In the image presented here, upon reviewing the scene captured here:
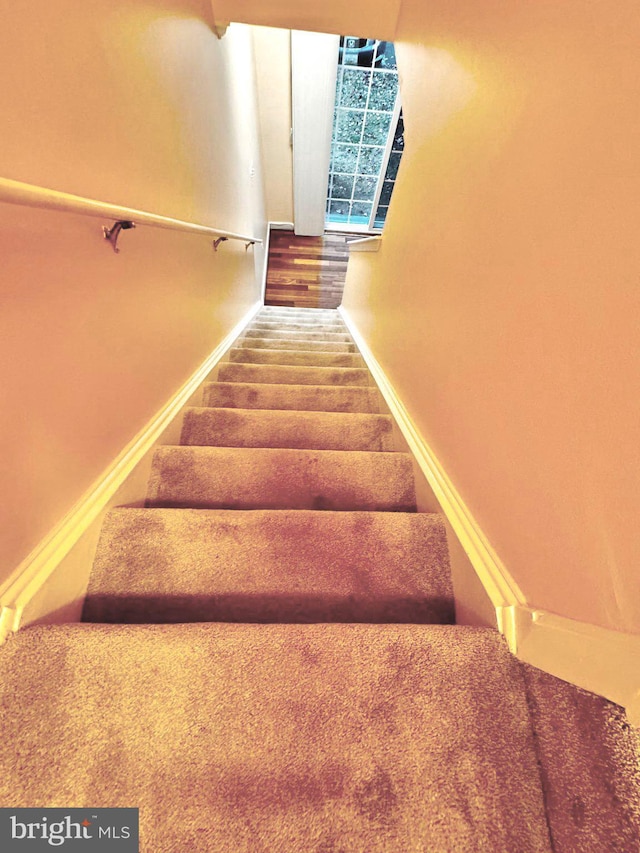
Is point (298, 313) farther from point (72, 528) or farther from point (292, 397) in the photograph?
point (72, 528)

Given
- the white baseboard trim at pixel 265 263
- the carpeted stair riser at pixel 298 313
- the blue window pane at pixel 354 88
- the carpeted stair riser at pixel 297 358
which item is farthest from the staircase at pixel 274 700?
the blue window pane at pixel 354 88

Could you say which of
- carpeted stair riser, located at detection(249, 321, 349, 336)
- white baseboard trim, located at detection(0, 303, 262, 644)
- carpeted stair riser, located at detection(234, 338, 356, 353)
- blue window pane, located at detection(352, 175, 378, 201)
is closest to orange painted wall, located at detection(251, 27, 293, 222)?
blue window pane, located at detection(352, 175, 378, 201)

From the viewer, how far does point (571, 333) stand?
24.5 inches

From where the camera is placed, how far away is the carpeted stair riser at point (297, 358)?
8.32 ft

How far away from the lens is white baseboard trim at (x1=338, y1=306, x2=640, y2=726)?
0.55 m

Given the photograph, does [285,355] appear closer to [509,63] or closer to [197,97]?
[197,97]

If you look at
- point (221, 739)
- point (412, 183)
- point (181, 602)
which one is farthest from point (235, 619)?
Result: point (412, 183)

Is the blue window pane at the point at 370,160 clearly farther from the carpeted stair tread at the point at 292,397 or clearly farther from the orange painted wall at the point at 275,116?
the carpeted stair tread at the point at 292,397

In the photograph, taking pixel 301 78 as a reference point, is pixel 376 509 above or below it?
below

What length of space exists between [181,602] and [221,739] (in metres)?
0.33

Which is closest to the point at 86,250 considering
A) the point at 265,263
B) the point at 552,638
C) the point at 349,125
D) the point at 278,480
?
the point at 278,480

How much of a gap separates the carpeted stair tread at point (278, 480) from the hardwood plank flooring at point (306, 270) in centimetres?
420

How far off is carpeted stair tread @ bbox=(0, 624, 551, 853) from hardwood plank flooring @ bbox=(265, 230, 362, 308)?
193 inches

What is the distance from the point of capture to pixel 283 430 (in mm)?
1575
